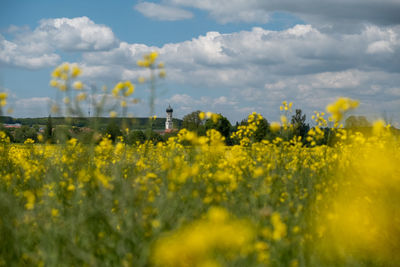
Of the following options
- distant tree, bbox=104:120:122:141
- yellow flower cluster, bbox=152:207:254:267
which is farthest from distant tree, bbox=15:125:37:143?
yellow flower cluster, bbox=152:207:254:267

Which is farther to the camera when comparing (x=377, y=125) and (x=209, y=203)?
(x=377, y=125)

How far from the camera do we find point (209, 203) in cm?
386

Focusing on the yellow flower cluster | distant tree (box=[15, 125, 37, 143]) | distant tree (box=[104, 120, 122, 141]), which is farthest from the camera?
distant tree (box=[15, 125, 37, 143])

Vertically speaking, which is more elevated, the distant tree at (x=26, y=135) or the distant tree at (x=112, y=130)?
the distant tree at (x=112, y=130)

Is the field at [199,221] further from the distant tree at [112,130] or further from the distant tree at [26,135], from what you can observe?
the distant tree at [26,135]

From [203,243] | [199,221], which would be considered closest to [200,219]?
[199,221]

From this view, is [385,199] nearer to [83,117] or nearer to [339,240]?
[339,240]

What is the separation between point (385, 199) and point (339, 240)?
74 centimetres

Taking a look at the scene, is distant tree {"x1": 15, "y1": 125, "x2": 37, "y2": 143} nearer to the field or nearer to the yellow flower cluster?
the field

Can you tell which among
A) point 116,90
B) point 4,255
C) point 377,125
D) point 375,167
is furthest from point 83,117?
point 377,125

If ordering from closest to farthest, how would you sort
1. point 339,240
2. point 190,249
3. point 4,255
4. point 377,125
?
point 190,249 → point 4,255 → point 339,240 → point 377,125

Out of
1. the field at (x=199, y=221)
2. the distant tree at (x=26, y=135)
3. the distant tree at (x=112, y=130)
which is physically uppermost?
the distant tree at (x=112, y=130)

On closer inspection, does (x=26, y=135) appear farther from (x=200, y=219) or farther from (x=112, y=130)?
(x=200, y=219)

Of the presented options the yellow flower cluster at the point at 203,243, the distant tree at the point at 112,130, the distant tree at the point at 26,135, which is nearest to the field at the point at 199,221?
the yellow flower cluster at the point at 203,243
